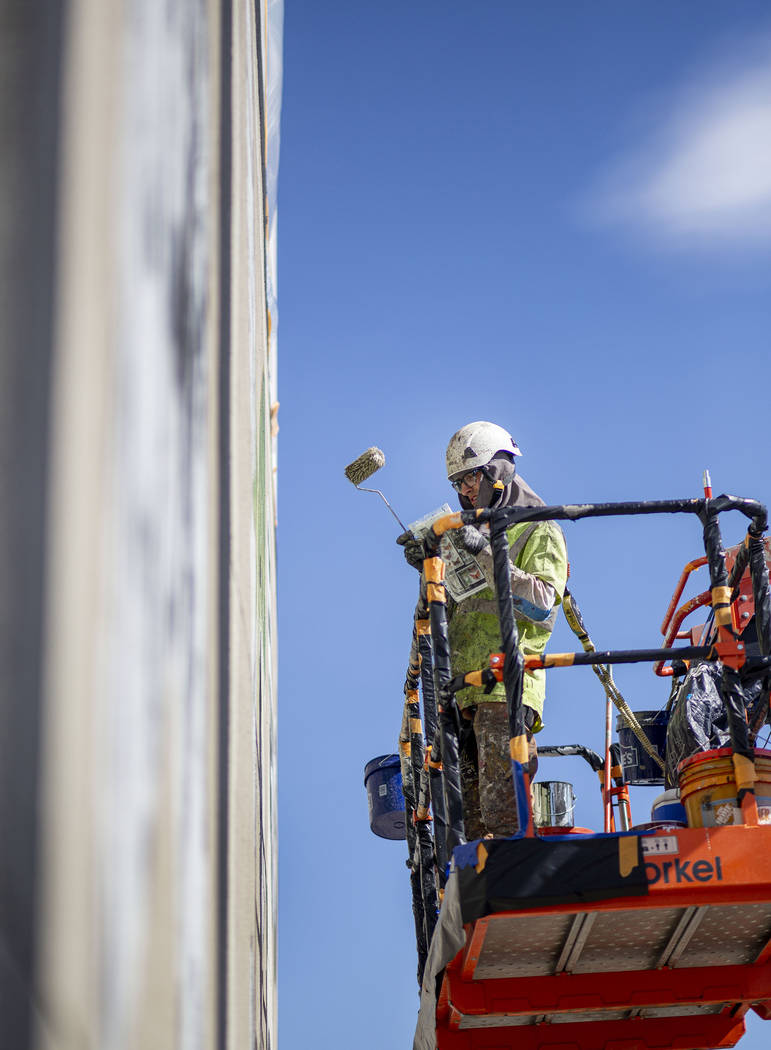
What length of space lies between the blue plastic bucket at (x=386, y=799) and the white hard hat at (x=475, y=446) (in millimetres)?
4586

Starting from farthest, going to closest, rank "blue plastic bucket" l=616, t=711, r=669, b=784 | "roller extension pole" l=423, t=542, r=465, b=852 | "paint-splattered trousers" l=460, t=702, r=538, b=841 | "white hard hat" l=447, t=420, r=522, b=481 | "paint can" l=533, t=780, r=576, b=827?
"blue plastic bucket" l=616, t=711, r=669, b=784 < "paint can" l=533, t=780, r=576, b=827 < "white hard hat" l=447, t=420, r=522, b=481 < "paint-splattered trousers" l=460, t=702, r=538, b=841 < "roller extension pole" l=423, t=542, r=465, b=852

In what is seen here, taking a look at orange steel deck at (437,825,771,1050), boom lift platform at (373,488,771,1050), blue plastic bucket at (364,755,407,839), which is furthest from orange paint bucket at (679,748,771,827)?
blue plastic bucket at (364,755,407,839)

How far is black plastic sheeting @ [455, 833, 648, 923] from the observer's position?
11.4 ft

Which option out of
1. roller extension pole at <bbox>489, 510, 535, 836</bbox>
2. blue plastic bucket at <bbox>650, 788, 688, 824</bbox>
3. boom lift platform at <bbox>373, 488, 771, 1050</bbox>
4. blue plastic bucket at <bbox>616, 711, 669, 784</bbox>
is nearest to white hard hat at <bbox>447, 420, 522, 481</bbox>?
boom lift platform at <bbox>373, 488, 771, 1050</bbox>

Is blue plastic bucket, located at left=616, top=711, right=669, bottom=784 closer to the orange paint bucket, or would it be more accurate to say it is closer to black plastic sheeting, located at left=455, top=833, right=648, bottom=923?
the orange paint bucket

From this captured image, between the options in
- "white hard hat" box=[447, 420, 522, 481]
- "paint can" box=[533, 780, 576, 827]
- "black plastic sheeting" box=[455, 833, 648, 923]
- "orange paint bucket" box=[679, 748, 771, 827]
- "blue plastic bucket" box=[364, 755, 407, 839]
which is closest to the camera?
"black plastic sheeting" box=[455, 833, 648, 923]

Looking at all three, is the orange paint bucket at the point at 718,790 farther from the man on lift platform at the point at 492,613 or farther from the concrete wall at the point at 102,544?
the concrete wall at the point at 102,544

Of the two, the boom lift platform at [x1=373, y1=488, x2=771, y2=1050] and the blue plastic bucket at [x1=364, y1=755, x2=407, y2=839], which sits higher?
the blue plastic bucket at [x1=364, y1=755, x2=407, y2=839]

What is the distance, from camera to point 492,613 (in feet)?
15.7

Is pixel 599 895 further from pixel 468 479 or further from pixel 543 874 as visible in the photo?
pixel 468 479

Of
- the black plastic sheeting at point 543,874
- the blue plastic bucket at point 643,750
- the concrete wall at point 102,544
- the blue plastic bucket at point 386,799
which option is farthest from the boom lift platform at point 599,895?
the blue plastic bucket at point 386,799

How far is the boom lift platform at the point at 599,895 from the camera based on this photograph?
3525mm

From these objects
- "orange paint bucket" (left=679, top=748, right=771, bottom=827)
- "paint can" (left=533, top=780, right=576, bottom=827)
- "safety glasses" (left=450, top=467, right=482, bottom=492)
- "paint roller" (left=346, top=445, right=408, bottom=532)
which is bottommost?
"orange paint bucket" (left=679, top=748, right=771, bottom=827)

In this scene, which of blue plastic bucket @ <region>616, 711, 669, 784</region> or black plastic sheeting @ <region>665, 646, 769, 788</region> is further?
blue plastic bucket @ <region>616, 711, 669, 784</region>
